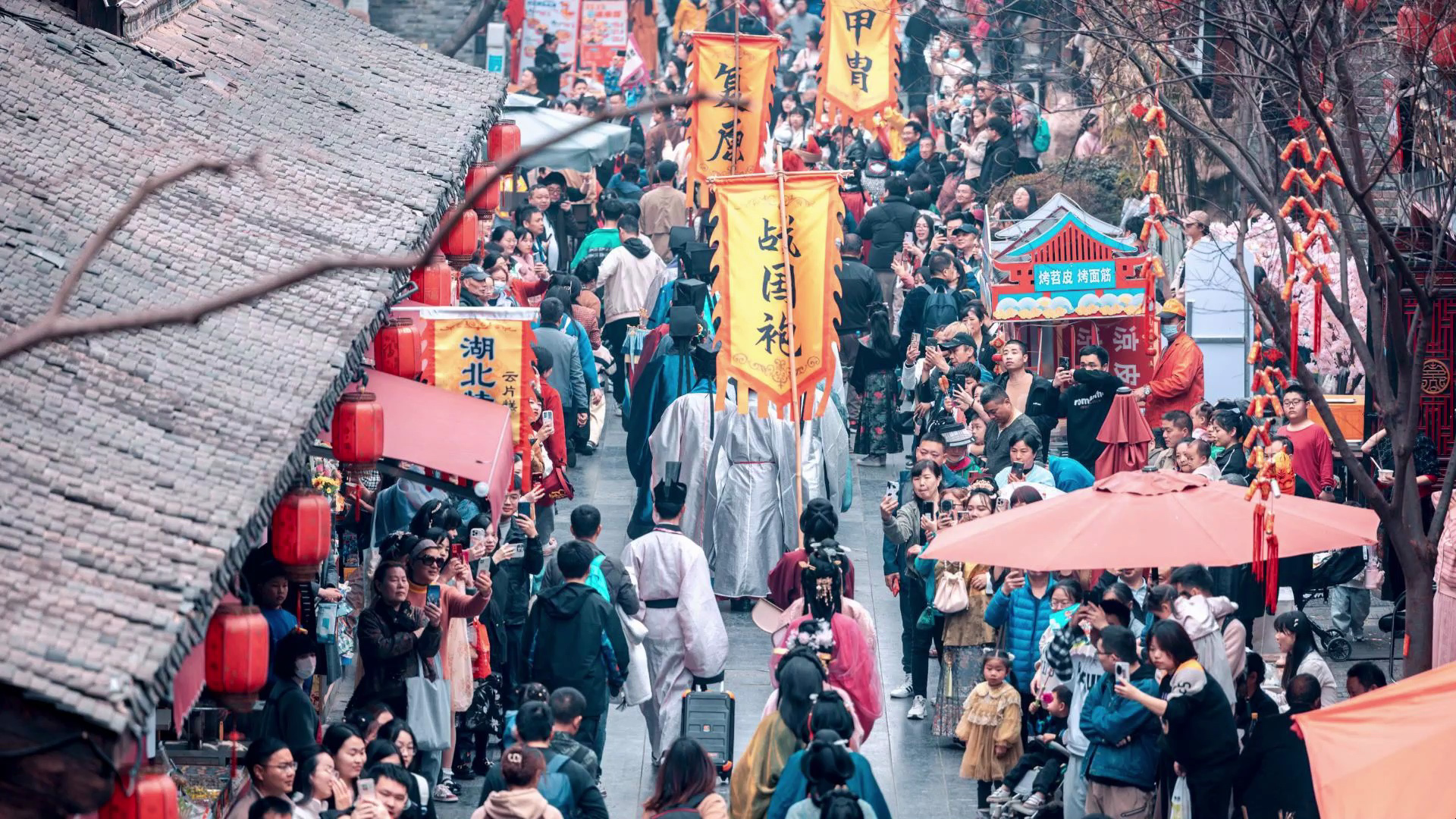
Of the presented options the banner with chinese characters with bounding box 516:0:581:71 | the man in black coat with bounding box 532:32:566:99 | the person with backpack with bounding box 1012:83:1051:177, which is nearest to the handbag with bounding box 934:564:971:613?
the person with backpack with bounding box 1012:83:1051:177

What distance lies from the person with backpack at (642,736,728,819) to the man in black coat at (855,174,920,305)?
36.4 feet

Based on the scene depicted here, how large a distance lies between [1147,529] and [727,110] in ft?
36.2

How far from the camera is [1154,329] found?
14703mm

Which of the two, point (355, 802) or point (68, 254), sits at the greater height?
point (68, 254)

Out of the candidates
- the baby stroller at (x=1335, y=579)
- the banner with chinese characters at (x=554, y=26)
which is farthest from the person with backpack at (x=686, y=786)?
the banner with chinese characters at (x=554, y=26)

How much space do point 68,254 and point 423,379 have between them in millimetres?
4815

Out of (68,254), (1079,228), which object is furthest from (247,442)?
(1079,228)

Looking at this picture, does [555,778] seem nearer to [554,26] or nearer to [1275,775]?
[1275,775]

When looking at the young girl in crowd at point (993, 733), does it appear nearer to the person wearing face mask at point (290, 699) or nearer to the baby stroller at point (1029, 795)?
the baby stroller at point (1029, 795)

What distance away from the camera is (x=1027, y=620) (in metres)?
10.9

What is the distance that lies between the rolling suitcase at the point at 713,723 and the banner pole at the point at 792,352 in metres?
2.79

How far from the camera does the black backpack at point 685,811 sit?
8242 mm

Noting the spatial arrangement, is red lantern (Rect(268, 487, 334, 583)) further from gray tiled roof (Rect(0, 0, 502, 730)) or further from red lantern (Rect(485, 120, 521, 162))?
red lantern (Rect(485, 120, 521, 162))

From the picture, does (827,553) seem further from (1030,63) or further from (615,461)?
(1030,63)
